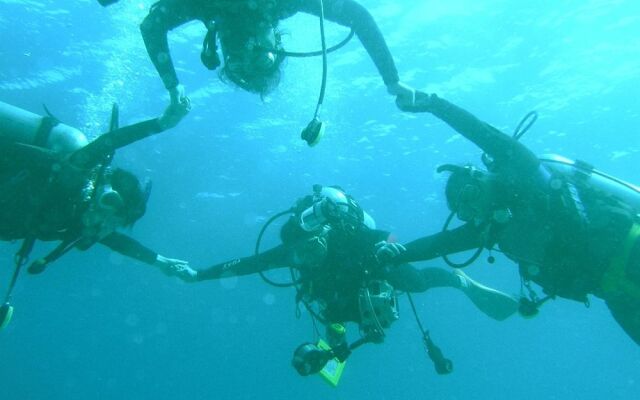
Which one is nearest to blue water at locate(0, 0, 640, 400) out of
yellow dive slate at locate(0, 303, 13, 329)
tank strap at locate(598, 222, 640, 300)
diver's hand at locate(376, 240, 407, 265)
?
diver's hand at locate(376, 240, 407, 265)

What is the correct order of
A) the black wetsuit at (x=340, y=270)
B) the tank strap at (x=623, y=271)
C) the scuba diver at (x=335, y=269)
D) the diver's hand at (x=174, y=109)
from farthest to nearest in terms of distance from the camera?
the black wetsuit at (x=340, y=270) → the scuba diver at (x=335, y=269) → the diver's hand at (x=174, y=109) → the tank strap at (x=623, y=271)

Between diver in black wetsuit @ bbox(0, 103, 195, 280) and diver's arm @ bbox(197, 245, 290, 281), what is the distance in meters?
2.31

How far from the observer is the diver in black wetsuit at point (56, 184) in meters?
4.42

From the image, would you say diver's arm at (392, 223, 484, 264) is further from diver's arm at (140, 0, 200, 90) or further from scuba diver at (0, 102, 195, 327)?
diver's arm at (140, 0, 200, 90)

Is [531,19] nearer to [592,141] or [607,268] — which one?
[592,141]

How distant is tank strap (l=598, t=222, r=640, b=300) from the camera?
13.8 feet

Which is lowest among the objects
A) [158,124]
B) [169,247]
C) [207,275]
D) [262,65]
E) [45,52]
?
[169,247]

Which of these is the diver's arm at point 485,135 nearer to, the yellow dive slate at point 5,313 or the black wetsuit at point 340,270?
the black wetsuit at point 340,270

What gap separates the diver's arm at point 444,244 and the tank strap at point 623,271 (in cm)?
126

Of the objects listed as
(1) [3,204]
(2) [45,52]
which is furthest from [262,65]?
(2) [45,52]

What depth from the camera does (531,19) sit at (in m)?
13.2

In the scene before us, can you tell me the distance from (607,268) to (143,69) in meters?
15.4

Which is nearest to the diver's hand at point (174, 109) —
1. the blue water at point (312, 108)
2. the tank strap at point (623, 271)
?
the tank strap at point (623, 271)

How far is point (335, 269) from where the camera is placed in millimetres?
6375
